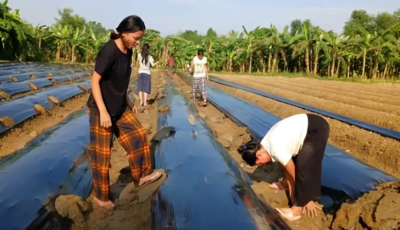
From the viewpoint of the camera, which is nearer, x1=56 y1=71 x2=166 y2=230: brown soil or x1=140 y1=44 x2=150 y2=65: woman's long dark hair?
x1=56 y1=71 x2=166 y2=230: brown soil

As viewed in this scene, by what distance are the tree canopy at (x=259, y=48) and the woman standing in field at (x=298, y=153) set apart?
63.7 feet

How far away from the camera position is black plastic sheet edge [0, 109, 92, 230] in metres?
2.62

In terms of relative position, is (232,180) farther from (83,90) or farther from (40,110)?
(83,90)

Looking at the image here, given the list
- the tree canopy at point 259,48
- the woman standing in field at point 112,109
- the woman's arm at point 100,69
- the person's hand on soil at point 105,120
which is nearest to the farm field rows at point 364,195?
the woman standing in field at point 112,109

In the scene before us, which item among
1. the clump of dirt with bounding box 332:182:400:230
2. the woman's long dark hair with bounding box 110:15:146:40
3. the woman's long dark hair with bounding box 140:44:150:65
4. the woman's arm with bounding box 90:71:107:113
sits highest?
Answer: the woman's long dark hair with bounding box 110:15:146:40

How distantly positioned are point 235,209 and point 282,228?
1.02 feet

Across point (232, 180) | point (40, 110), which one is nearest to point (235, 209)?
point (232, 180)

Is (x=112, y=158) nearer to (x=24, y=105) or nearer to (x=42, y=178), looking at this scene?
(x=42, y=178)

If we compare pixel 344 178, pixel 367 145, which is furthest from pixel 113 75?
pixel 367 145

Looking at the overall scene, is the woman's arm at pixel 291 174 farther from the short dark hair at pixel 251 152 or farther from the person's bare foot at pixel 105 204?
the person's bare foot at pixel 105 204

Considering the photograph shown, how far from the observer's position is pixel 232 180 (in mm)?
3254

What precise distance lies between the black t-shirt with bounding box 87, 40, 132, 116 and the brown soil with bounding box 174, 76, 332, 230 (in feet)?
4.36

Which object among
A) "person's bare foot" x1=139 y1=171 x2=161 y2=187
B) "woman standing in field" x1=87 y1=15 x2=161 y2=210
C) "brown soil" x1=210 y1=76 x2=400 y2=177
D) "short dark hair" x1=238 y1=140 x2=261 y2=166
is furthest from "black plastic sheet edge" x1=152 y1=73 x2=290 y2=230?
"brown soil" x1=210 y1=76 x2=400 y2=177

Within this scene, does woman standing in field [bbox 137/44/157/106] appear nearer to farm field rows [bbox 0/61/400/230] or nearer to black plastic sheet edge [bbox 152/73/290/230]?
farm field rows [bbox 0/61/400/230]
